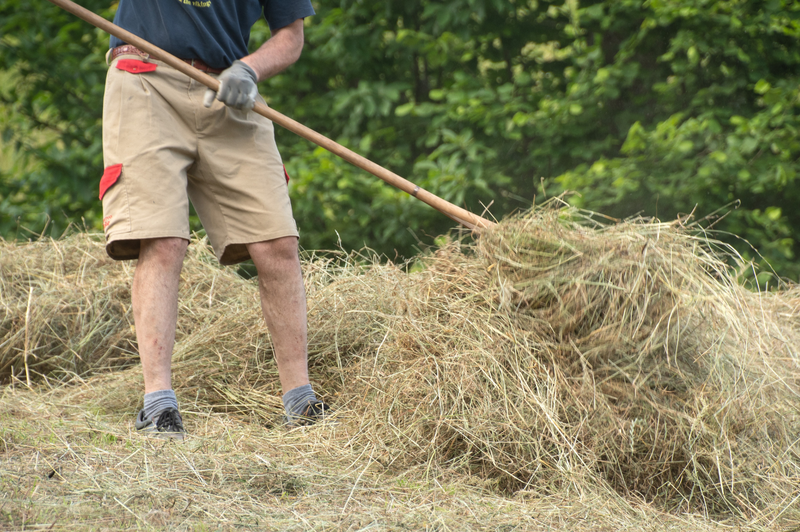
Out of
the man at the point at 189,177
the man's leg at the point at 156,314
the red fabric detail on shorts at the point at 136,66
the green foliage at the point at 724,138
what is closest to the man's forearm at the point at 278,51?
the man at the point at 189,177

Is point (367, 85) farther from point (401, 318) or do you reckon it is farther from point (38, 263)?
point (401, 318)

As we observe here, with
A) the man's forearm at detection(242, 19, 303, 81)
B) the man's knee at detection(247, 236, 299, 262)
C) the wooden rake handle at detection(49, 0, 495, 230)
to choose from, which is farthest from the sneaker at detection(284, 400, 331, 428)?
the man's forearm at detection(242, 19, 303, 81)

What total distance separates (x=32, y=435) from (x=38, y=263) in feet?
5.35

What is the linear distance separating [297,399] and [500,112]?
3.06 m

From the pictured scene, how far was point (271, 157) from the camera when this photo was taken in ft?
7.72

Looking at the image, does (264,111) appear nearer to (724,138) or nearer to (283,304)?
(283,304)

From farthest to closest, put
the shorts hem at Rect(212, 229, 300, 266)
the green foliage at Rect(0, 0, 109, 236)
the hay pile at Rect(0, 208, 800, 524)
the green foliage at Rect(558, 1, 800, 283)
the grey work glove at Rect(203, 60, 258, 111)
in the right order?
the green foliage at Rect(0, 0, 109, 236), the green foliage at Rect(558, 1, 800, 283), the shorts hem at Rect(212, 229, 300, 266), the grey work glove at Rect(203, 60, 258, 111), the hay pile at Rect(0, 208, 800, 524)

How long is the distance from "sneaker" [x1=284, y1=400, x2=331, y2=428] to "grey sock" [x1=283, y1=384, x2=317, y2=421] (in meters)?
0.01

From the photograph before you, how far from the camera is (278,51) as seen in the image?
2.43 metres

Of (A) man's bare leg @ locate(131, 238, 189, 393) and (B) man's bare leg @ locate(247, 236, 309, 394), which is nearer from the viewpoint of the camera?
(A) man's bare leg @ locate(131, 238, 189, 393)

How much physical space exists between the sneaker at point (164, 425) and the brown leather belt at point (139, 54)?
1.06 m

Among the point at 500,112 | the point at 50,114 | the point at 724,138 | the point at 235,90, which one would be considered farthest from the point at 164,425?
the point at 50,114

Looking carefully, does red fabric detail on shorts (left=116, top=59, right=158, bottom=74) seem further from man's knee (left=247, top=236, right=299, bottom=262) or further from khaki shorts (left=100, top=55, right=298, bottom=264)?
man's knee (left=247, top=236, right=299, bottom=262)

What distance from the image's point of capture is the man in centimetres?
211
